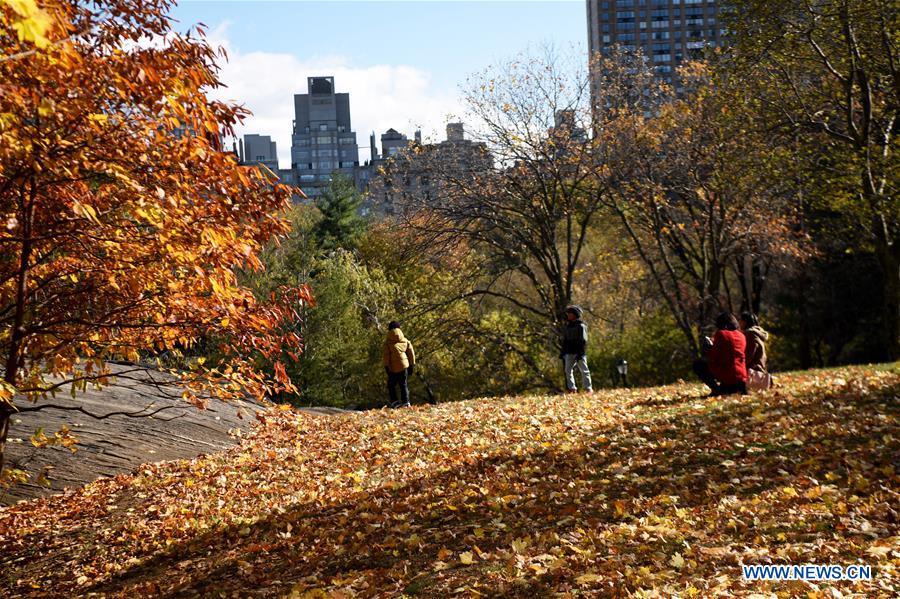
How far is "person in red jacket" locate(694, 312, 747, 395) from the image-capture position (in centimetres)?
1133

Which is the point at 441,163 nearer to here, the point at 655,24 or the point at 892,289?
the point at 892,289

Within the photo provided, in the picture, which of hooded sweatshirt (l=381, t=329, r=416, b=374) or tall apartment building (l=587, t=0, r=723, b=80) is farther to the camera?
tall apartment building (l=587, t=0, r=723, b=80)

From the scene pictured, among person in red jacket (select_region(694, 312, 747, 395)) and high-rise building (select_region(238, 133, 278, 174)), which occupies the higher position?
high-rise building (select_region(238, 133, 278, 174))

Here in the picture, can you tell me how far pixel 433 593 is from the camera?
572 cm

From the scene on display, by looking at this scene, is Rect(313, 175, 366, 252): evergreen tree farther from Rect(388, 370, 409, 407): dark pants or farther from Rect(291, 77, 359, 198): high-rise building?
Rect(291, 77, 359, 198): high-rise building

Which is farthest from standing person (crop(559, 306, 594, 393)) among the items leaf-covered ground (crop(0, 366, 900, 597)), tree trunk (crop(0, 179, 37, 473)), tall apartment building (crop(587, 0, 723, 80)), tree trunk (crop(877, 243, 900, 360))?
tall apartment building (crop(587, 0, 723, 80))

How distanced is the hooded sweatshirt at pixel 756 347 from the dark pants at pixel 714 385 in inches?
23.2

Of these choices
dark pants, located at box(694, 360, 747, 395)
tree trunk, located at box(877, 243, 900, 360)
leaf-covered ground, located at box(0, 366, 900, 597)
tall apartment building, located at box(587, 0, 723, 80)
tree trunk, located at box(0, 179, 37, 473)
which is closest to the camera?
leaf-covered ground, located at box(0, 366, 900, 597)

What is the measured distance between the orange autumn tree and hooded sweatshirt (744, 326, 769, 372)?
7.16m

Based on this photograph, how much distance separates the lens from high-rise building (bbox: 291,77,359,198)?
17100cm

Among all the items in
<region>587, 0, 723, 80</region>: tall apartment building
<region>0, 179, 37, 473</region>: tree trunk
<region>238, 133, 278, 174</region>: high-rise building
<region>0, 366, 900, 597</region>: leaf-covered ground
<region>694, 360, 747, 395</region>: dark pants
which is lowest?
<region>0, 366, 900, 597</region>: leaf-covered ground

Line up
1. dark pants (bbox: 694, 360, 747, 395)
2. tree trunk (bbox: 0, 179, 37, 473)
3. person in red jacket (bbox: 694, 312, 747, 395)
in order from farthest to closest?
dark pants (bbox: 694, 360, 747, 395), person in red jacket (bbox: 694, 312, 747, 395), tree trunk (bbox: 0, 179, 37, 473)

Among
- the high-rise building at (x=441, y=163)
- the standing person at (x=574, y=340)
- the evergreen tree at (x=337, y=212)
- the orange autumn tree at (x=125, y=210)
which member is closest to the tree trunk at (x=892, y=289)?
the standing person at (x=574, y=340)

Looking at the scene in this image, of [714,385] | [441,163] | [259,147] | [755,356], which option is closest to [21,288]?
[714,385]
